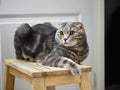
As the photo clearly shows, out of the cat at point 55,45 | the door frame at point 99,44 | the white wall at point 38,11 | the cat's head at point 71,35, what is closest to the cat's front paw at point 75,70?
the cat at point 55,45

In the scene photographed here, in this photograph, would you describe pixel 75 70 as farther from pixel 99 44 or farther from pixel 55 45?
pixel 99 44

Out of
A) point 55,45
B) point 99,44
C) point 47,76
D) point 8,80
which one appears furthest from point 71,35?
point 99,44

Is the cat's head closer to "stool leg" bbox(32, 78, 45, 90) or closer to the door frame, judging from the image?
"stool leg" bbox(32, 78, 45, 90)

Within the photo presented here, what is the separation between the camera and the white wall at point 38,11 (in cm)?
164

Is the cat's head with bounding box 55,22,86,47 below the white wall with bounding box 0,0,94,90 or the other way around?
below

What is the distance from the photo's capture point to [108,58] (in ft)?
6.43

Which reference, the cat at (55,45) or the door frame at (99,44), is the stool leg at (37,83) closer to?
the cat at (55,45)

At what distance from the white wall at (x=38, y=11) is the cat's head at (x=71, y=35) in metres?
0.49

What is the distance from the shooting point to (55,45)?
1332 mm

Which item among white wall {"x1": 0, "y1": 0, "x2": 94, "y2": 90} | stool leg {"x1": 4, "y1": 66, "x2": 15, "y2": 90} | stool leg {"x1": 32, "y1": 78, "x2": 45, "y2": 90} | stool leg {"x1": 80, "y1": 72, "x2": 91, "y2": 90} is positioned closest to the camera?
stool leg {"x1": 32, "y1": 78, "x2": 45, "y2": 90}

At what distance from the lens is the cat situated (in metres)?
1.22

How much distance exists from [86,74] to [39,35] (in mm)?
358

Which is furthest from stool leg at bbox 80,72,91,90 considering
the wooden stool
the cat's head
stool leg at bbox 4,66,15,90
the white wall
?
the white wall

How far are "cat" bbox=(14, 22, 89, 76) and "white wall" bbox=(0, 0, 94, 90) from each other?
213mm
